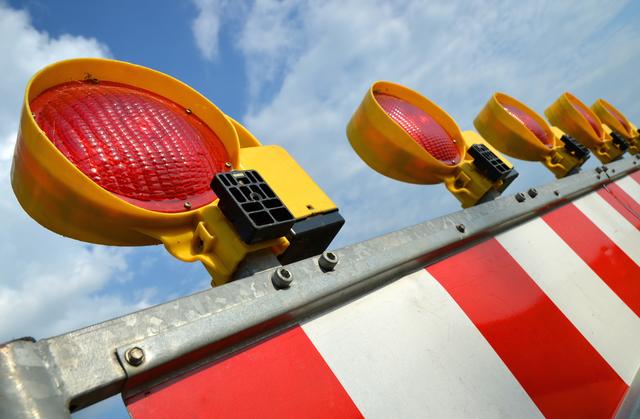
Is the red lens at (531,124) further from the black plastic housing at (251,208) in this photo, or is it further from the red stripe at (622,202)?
the black plastic housing at (251,208)

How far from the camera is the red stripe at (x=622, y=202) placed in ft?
5.90

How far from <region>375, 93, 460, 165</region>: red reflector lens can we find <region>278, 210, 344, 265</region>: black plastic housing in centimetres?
63

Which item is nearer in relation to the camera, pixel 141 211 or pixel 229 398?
pixel 229 398

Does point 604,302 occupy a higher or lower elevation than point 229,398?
higher

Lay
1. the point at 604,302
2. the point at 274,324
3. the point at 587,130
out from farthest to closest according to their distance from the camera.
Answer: the point at 587,130, the point at 604,302, the point at 274,324

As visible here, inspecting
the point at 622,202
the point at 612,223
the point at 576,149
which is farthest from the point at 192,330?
the point at 576,149

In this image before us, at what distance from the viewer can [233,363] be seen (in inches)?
25.8

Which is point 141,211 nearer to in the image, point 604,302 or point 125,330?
point 125,330

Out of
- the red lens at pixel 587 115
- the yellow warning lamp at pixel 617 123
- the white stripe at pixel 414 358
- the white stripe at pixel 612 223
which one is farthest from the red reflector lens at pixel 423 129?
the yellow warning lamp at pixel 617 123

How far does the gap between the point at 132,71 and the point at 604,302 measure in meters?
1.34

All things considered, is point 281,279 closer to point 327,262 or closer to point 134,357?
point 327,262

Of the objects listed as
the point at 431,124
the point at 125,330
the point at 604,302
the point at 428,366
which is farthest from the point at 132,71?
the point at 604,302

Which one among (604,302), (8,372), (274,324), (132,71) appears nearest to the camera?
(8,372)

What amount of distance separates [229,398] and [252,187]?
41 cm
